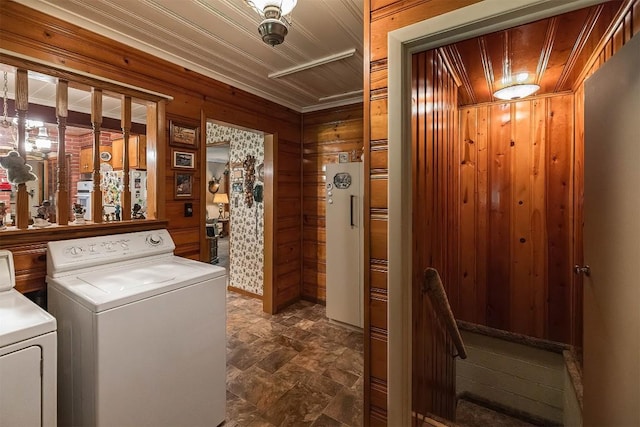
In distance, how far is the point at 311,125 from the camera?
3666 mm

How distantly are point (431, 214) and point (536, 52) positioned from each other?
1196 millimetres

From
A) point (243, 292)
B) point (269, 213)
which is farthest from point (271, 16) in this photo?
point (243, 292)

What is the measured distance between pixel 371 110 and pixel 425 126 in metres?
0.47

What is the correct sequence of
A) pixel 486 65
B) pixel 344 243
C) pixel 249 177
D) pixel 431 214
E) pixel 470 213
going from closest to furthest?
pixel 431 214 < pixel 486 65 < pixel 470 213 < pixel 344 243 < pixel 249 177

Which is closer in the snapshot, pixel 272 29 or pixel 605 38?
pixel 272 29

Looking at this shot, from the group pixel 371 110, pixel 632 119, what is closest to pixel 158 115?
pixel 371 110

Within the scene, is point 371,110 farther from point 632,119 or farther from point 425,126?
point 632,119

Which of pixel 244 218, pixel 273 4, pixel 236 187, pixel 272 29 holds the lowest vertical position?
pixel 244 218

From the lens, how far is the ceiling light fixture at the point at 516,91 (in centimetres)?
229

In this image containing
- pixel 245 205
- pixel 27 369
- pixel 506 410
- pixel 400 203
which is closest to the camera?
pixel 27 369

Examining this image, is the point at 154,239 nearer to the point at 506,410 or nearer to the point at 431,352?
the point at 431,352

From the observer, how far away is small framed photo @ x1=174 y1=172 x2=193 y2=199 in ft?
7.65

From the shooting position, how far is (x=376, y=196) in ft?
4.32

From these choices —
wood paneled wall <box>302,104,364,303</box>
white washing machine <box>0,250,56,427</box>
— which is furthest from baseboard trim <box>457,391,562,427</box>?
white washing machine <box>0,250,56,427</box>
